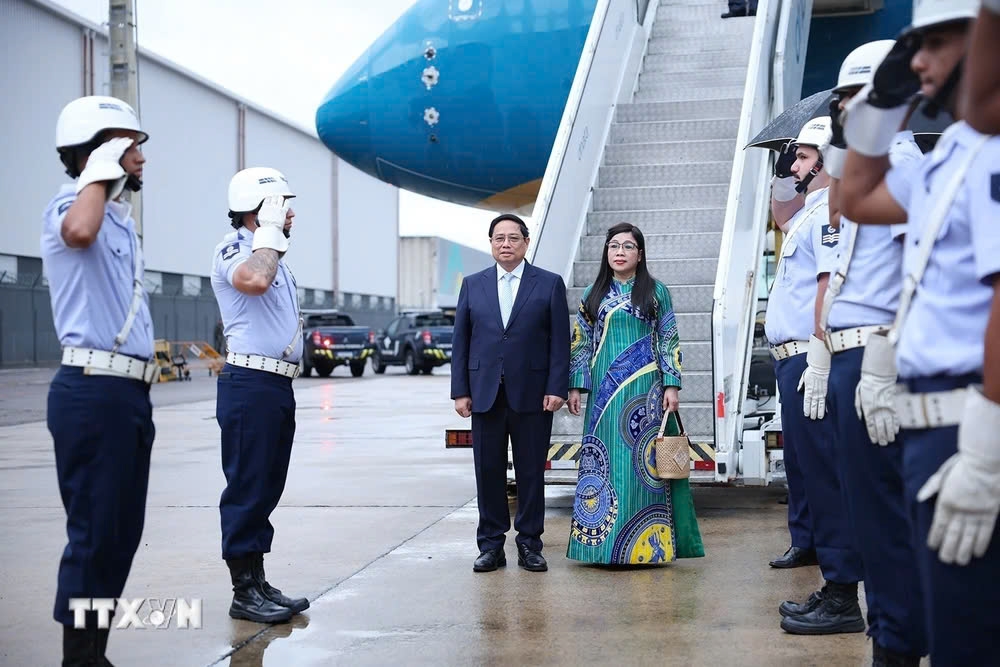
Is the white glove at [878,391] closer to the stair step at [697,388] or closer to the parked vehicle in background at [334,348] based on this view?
the stair step at [697,388]

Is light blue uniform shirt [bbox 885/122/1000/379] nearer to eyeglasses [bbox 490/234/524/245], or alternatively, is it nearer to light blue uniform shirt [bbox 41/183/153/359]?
light blue uniform shirt [bbox 41/183/153/359]

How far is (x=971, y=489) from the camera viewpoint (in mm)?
2090

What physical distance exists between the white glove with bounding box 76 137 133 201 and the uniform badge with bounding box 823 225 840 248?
2528mm

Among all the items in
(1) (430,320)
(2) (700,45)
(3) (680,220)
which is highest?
(2) (700,45)

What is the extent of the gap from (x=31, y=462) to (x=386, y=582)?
6.43 m

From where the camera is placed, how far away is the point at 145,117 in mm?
38906

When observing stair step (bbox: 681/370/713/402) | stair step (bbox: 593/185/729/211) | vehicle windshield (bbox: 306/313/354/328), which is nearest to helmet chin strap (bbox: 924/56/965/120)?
stair step (bbox: 681/370/713/402)

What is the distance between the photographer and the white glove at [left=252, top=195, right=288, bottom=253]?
448 centimetres

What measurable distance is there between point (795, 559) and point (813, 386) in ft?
5.26

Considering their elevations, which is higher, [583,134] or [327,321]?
[583,134]

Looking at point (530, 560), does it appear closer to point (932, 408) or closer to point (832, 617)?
point (832, 617)

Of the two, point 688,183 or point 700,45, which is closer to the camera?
point 688,183

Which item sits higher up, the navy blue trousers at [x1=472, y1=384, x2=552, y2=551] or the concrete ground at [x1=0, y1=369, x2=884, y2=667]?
the navy blue trousers at [x1=472, y1=384, x2=552, y2=551]

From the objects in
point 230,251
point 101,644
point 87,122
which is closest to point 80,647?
point 101,644
